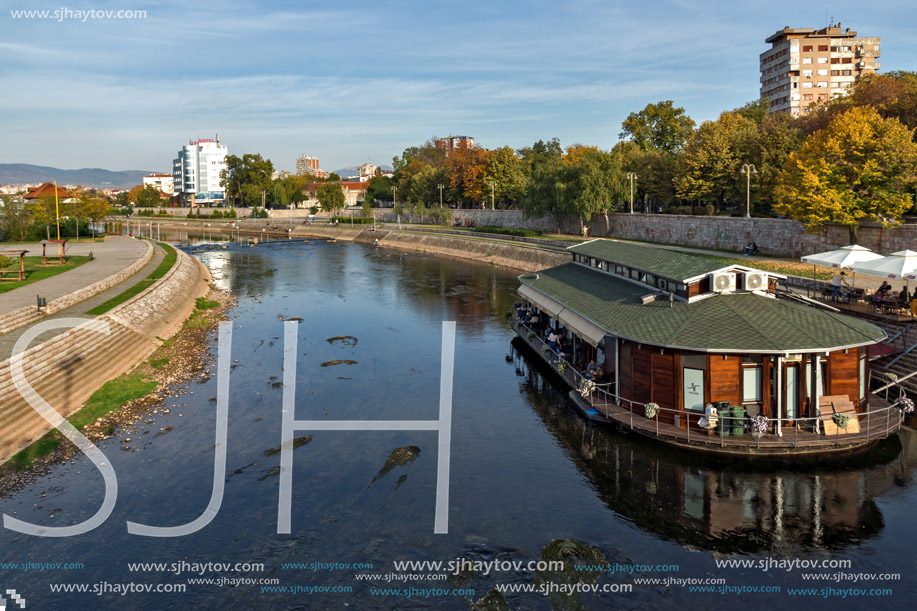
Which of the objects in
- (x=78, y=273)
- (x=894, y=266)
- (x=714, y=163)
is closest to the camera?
(x=894, y=266)

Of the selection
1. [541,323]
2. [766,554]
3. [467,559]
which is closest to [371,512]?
[467,559]

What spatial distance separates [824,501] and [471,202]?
130m

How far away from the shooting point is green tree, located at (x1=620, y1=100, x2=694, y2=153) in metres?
110

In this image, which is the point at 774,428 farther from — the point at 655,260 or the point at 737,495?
the point at 655,260

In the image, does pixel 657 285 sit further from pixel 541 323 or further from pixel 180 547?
pixel 180 547

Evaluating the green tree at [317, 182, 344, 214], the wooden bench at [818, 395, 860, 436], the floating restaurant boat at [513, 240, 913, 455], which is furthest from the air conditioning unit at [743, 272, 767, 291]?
the green tree at [317, 182, 344, 214]

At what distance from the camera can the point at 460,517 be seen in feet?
66.3

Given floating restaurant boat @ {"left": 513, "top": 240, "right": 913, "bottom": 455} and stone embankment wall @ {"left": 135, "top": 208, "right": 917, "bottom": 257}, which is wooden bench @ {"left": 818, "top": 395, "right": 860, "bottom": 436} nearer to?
floating restaurant boat @ {"left": 513, "top": 240, "right": 913, "bottom": 455}

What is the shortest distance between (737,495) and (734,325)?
6.39m

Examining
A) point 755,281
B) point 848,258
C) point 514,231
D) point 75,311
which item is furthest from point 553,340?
point 514,231

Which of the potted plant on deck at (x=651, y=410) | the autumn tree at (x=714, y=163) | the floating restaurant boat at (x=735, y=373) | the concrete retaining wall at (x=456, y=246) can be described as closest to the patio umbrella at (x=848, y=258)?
the floating restaurant boat at (x=735, y=373)

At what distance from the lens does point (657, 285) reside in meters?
30.3

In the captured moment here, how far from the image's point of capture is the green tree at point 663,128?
10969 cm

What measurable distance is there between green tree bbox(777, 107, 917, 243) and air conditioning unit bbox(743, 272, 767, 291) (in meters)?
29.0
